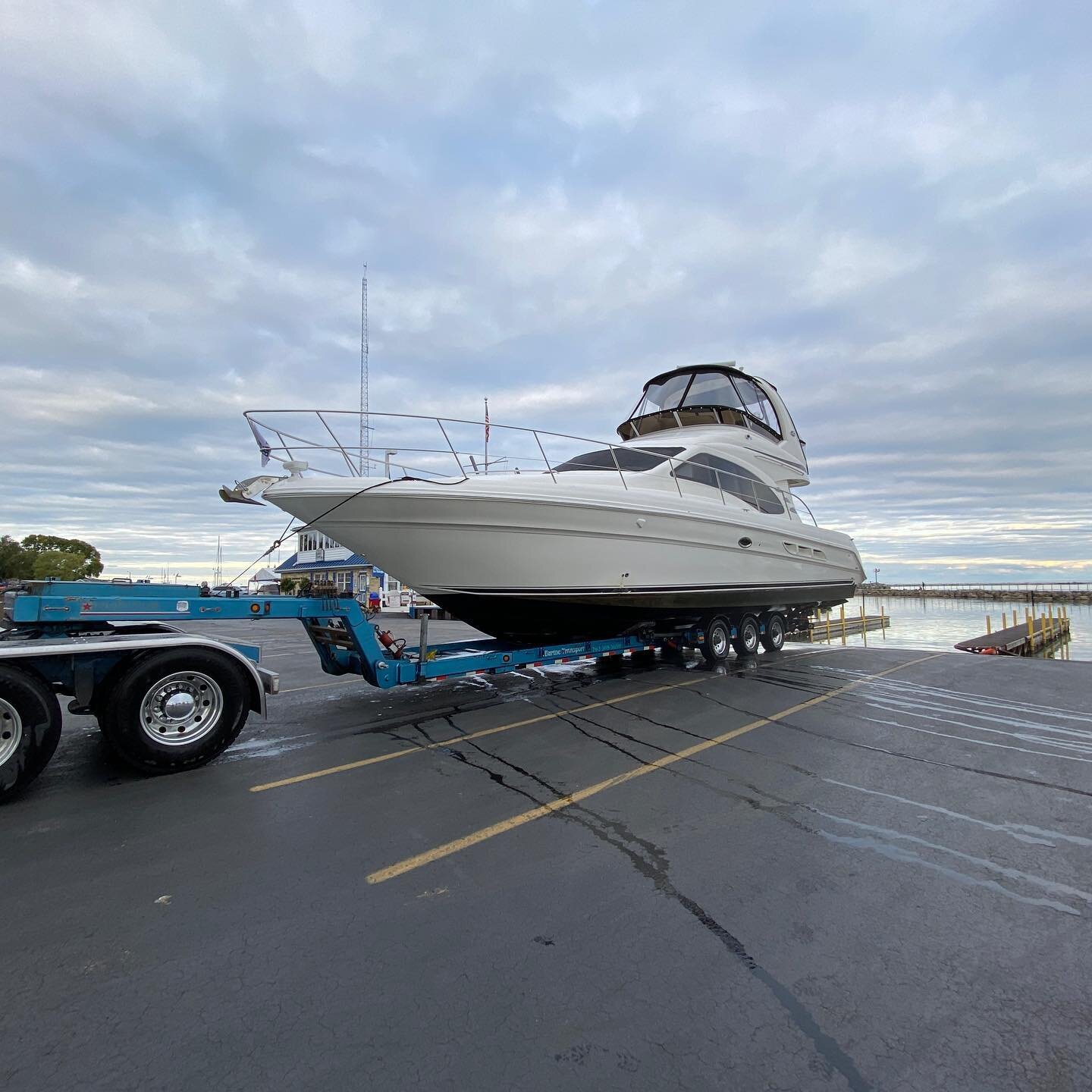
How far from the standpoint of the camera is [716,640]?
976 cm

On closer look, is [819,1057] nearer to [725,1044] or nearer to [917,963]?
[725,1044]

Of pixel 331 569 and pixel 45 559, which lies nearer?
pixel 331 569

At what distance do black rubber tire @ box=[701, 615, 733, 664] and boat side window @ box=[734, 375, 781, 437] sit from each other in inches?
165

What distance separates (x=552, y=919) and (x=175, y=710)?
3543 millimetres

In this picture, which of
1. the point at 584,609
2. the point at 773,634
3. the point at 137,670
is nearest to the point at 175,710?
the point at 137,670

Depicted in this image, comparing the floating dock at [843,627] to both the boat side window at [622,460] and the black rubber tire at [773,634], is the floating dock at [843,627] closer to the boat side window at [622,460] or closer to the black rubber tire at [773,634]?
the black rubber tire at [773,634]

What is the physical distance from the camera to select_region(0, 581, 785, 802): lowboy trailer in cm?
396

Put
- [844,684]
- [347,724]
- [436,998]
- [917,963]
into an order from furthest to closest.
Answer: [844,684] < [347,724] < [917,963] < [436,998]

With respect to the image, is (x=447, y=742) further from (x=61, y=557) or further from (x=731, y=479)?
(x=61, y=557)

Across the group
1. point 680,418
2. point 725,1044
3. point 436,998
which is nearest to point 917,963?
point 725,1044

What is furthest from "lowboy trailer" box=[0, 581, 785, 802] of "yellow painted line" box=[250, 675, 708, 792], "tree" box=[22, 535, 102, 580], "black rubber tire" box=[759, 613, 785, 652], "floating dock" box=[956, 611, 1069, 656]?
"tree" box=[22, 535, 102, 580]

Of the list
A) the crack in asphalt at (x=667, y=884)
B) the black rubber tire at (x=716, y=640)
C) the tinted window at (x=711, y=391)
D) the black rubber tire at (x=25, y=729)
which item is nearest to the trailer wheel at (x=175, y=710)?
the black rubber tire at (x=25, y=729)

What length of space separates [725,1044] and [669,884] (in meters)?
0.98

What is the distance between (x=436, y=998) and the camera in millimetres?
2146
